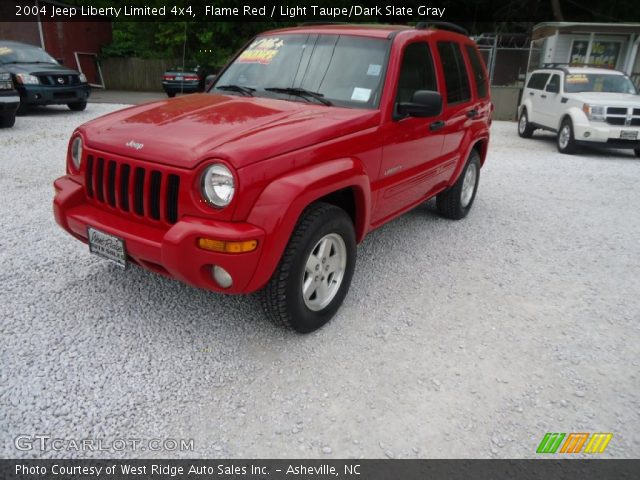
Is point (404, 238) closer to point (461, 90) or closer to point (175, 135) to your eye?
point (461, 90)

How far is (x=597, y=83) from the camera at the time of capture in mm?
10984

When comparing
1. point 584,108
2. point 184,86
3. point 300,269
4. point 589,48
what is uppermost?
point 589,48

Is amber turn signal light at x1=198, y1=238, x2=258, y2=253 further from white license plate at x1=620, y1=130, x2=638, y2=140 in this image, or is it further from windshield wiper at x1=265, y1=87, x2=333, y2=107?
white license plate at x1=620, y1=130, x2=638, y2=140

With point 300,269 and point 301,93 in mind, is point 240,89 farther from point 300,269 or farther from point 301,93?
point 300,269

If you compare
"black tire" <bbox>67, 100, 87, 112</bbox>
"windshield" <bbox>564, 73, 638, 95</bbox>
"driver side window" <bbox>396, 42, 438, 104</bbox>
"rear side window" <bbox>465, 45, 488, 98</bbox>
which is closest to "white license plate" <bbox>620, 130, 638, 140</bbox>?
"windshield" <bbox>564, 73, 638, 95</bbox>

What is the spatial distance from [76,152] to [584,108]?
10.3m

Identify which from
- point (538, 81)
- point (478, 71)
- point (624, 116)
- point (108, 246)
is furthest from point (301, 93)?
point (538, 81)

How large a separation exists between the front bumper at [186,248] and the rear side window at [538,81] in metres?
11.9

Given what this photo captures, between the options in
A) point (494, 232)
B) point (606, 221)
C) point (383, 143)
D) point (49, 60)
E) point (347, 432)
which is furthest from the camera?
point (49, 60)

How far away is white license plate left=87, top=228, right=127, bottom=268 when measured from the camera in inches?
108

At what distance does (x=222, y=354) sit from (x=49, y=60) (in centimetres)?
1297

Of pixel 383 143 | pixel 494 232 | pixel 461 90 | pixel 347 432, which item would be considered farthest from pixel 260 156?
pixel 494 232

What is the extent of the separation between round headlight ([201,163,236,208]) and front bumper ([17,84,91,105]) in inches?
438

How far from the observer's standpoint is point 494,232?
529 cm
